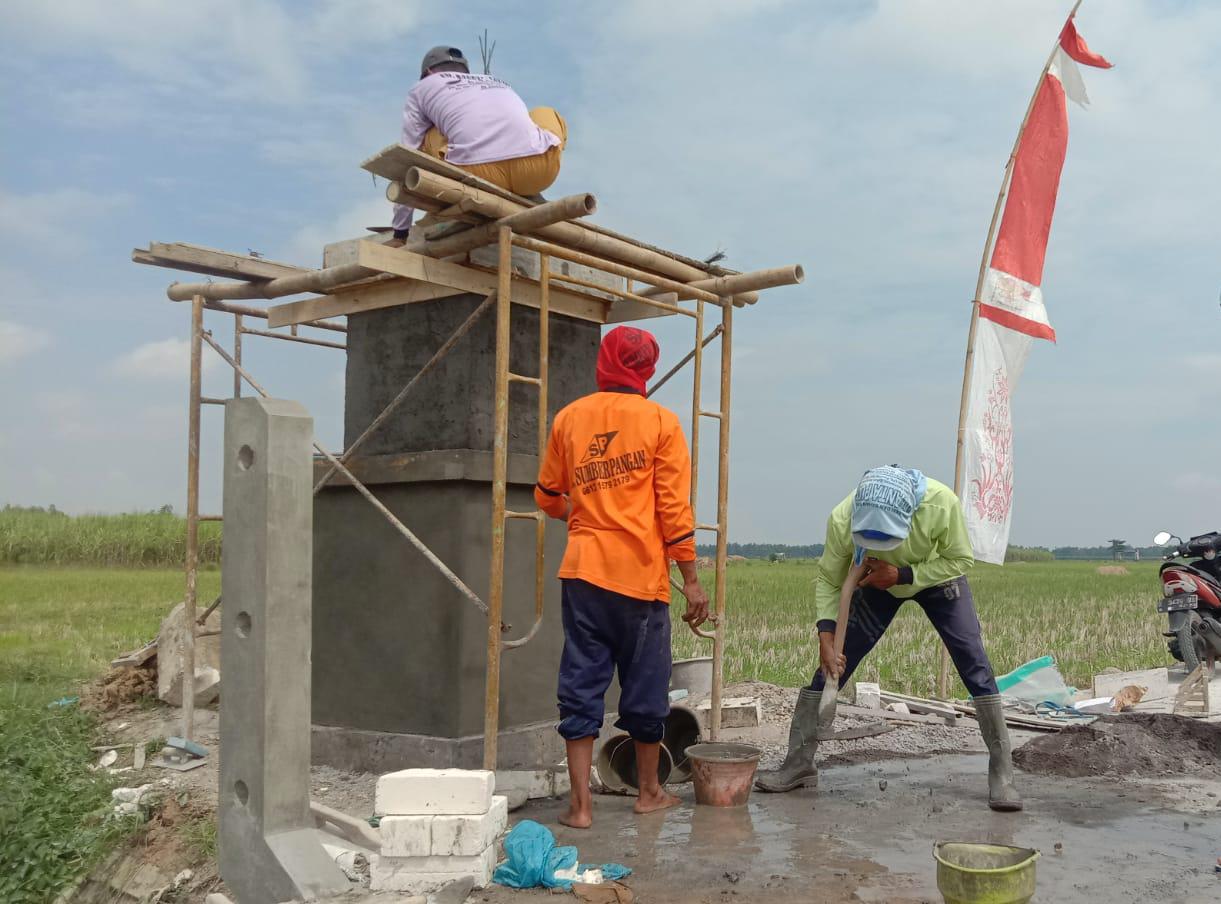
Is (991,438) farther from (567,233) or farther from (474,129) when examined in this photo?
(474,129)

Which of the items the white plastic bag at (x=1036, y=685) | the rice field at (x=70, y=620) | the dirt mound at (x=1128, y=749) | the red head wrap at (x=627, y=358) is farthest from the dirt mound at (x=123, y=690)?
the white plastic bag at (x=1036, y=685)

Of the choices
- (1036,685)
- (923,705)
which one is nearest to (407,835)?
(923,705)

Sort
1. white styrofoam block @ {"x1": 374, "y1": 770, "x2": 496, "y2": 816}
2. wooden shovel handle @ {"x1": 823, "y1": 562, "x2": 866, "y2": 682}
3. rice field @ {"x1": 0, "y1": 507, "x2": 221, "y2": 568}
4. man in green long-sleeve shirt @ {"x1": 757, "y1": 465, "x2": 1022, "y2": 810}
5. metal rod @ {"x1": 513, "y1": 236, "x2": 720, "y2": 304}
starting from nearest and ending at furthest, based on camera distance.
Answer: white styrofoam block @ {"x1": 374, "y1": 770, "x2": 496, "y2": 816}
man in green long-sleeve shirt @ {"x1": 757, "y1": 465, "x2": 1022, "y2": 810}
wooden shovel handle @ {"x1": 823, "y1": 562, "x2": 866, "y2": 682}
metal rod @ {"x1": 513, "y1": 236, "x2": 720, "y2": 304}
rice field @ {"x1": 0, "y1": 507, "x2": 221, "y2": 568}

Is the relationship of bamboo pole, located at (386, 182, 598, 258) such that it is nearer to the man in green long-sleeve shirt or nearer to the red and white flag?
the man in green long-sleeve shirt

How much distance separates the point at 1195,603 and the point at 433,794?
7856 mm

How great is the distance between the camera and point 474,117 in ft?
20.0

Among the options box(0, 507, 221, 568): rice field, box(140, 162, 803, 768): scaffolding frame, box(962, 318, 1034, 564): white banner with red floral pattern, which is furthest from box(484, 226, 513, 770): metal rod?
box(0, 507, 221, 568): rice field

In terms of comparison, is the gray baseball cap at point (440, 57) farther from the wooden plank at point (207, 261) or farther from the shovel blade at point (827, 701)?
the shovel blade at point (827, 701)

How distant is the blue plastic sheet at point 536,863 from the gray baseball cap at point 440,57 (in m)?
4.17

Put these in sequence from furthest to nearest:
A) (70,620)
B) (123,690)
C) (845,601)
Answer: (70,620), (123,690), (845,601)

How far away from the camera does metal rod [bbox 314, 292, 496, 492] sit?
20.0 ft

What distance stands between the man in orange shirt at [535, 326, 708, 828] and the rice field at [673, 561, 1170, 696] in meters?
5.39

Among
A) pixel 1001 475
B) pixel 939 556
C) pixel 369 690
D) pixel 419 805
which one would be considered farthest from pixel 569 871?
pixel 1001 475

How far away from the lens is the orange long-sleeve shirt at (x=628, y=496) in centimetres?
494
